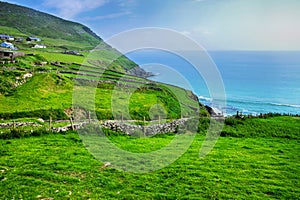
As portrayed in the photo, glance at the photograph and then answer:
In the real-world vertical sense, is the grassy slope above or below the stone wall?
below

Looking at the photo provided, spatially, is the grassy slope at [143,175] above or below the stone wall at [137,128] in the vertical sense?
below

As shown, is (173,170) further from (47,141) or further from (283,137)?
(283,137)

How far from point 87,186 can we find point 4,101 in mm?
24549

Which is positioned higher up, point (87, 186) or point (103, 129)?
point (103, 129)

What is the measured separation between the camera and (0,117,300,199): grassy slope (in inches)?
469

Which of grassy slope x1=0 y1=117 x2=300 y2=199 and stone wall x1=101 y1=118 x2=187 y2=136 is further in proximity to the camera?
stone wall x1=101 y1=118 x2=187 y2=136

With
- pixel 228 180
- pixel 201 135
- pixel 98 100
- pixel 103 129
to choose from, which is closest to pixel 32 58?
pixel 98 100

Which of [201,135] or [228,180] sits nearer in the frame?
[228,180]

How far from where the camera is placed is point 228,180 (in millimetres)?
13477

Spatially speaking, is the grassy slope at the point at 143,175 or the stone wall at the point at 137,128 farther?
the stone wall at the point at 137,128

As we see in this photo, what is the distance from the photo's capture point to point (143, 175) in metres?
13.9

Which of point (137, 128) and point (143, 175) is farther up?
point (137, 128)

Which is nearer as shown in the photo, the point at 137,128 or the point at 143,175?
the point at 143,175

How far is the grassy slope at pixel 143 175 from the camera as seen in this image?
11.9 meters
